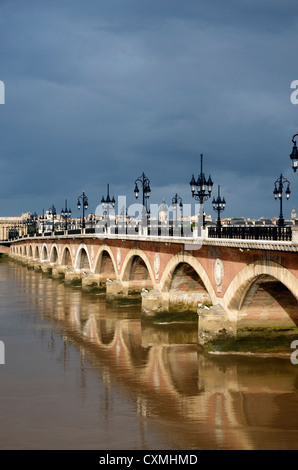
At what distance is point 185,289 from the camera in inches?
1318

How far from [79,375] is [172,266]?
10520 millimetres

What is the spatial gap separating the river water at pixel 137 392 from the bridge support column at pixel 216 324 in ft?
2.94

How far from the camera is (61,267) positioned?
68.8 m

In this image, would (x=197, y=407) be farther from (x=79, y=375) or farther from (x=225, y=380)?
(x=79, y=375)

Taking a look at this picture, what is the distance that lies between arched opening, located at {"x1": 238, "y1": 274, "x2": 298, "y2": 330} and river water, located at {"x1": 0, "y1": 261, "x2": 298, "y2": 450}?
1.51 metres

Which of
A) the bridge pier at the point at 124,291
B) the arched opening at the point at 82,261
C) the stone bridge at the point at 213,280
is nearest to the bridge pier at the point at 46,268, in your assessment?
the arched opening at the point at 82,261

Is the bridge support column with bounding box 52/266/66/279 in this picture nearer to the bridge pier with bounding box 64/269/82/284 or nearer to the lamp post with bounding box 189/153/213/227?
the bridge pier with bounding box 64/269/82/284

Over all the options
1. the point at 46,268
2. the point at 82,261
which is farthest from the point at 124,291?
the point at 46,268

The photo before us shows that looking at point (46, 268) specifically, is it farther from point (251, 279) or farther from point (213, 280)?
point (251, 279)

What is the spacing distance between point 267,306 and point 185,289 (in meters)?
9.21

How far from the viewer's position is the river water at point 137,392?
53.4 ft

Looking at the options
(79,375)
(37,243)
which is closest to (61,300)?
(79,375)

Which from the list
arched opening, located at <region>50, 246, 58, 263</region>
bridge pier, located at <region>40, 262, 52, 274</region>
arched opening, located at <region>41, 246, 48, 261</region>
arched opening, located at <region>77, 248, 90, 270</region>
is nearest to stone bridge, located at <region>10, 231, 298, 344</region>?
arched opening, located at <region>77, 248, 90, 270</region>

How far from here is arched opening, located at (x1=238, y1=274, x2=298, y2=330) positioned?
2402 cm
